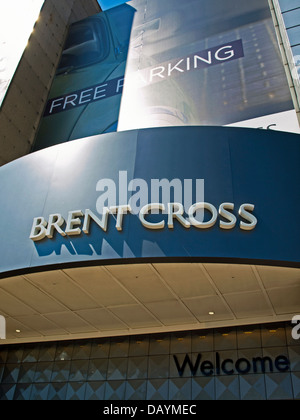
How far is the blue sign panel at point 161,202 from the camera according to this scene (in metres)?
8.01

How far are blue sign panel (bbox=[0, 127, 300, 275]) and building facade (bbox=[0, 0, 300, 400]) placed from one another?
3cm

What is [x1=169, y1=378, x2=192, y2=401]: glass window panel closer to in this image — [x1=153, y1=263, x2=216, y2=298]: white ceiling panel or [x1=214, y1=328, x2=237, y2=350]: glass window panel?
[x1=214, y1=328, x2=237, y2=350]: glass window panel

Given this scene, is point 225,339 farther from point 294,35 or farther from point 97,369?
point 294,35

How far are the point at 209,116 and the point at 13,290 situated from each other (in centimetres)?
837

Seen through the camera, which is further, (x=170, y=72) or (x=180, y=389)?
(x=170, y=72)

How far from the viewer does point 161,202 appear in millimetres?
8570

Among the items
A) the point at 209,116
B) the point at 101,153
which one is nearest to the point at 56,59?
the point at 209,116

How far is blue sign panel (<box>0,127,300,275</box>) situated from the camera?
26.3ft

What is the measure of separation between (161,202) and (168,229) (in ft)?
2.10

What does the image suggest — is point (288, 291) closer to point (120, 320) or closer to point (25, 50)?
point (120, 320)

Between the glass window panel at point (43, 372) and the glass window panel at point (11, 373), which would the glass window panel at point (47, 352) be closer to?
the glass window panel at point (43, 372)

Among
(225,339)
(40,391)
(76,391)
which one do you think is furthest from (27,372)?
(225,339)

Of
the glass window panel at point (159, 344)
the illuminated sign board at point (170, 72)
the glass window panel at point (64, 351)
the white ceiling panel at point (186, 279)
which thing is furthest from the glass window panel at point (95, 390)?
the illuminated sign board at point (170, 72)

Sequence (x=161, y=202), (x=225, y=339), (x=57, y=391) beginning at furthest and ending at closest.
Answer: (x=57, y=391)
(x=225, y=339)
(x=161, y=202)
